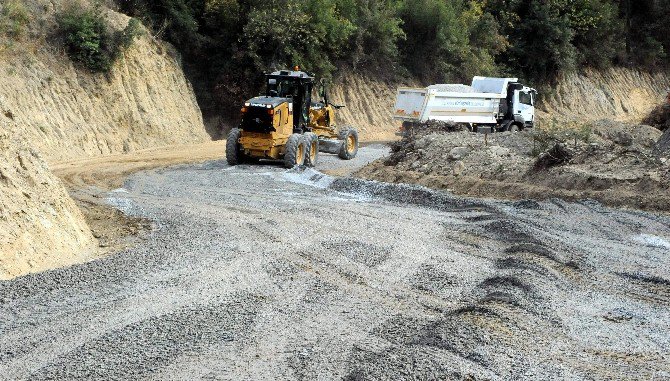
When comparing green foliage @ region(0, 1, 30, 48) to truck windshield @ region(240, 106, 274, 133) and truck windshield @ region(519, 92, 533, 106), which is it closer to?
truck windshield @ region(240, 106, 274, 133)

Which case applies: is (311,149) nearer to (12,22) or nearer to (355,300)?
(12,22)

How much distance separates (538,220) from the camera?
48.0 ft

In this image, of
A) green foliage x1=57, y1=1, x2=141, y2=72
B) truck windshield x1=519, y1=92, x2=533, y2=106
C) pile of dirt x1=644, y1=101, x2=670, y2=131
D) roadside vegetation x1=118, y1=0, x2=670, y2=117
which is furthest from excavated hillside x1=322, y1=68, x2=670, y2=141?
green foliage x1=57, y1=1, x2=141, y2=72

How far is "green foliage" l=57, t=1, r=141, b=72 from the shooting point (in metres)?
27.6

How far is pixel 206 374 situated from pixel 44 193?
18.8 ft

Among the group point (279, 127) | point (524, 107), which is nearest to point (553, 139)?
point (279, 127)

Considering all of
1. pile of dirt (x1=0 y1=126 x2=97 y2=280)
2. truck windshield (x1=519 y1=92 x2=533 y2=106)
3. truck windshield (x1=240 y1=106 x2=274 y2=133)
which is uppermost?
pile of dirt (x1=0 y1=126 x2=97 y2=280)

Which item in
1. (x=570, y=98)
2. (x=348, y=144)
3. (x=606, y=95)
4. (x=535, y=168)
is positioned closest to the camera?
(x=535, y=168)

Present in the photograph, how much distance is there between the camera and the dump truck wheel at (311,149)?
907 inches

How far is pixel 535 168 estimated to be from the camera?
1917 cm

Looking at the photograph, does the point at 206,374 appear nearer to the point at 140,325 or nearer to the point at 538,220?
the point at 140,325

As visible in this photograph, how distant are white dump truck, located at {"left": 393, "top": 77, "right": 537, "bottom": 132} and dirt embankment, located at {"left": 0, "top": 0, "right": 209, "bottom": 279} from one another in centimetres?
806

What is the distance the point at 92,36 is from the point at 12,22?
2.82 metres

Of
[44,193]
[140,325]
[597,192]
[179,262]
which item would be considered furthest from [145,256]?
[597,192]
